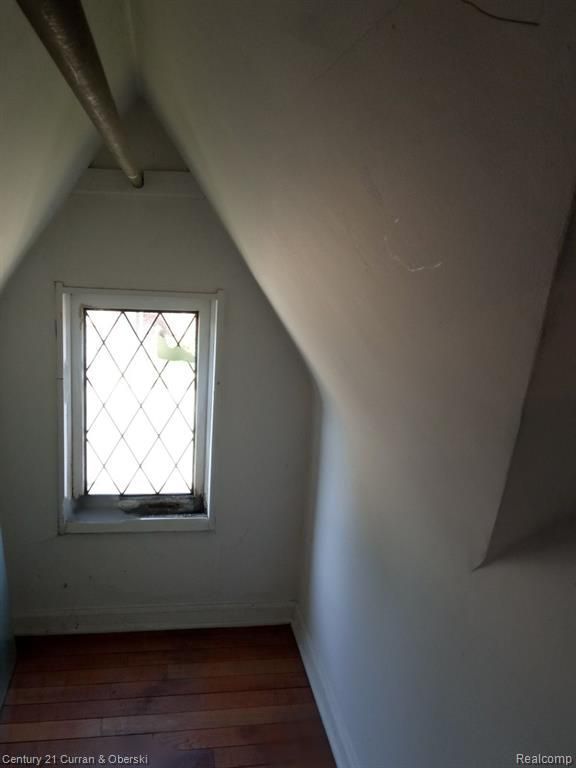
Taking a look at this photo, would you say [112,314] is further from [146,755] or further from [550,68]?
[550,68]

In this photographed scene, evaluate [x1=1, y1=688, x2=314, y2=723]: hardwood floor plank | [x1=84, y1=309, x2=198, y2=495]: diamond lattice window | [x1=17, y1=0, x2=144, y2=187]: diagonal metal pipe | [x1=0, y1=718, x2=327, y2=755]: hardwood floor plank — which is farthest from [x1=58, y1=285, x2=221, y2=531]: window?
[x1=17, y1=0, x2=144, y2=187]: diagonal metal pipe

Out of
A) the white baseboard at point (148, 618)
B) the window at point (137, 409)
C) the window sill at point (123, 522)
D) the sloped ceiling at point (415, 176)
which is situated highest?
the sloped ceiling at point (415, 176)

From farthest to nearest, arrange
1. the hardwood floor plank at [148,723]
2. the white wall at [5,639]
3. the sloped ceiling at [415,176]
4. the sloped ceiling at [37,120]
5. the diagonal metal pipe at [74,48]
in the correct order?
the white wall at [5,639], the hardwood floor plank at [148,723], the sloped ceiling at [37,120], the diagonal metal pipe at [74,48], the sloped ceiling at [415,176]

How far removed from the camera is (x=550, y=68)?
1.14ft

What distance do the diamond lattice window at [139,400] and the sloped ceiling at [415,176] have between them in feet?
3.63

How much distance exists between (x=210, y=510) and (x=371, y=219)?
183cm

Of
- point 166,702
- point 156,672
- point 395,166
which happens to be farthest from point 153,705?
point 395,166

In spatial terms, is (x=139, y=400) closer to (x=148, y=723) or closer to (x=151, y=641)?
(x=151, y=641)

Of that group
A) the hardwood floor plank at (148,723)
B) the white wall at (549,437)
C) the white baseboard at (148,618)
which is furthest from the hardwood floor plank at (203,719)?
the white wall at (549,437)

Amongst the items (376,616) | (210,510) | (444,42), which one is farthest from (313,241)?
(210,510)

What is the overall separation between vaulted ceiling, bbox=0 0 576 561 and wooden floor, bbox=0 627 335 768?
1209 mm

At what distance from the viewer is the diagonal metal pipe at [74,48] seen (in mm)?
627

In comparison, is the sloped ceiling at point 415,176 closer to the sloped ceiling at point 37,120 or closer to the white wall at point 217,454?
the sloped ceiling at point 37,120

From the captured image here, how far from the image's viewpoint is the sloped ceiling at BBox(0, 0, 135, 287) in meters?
0.77
